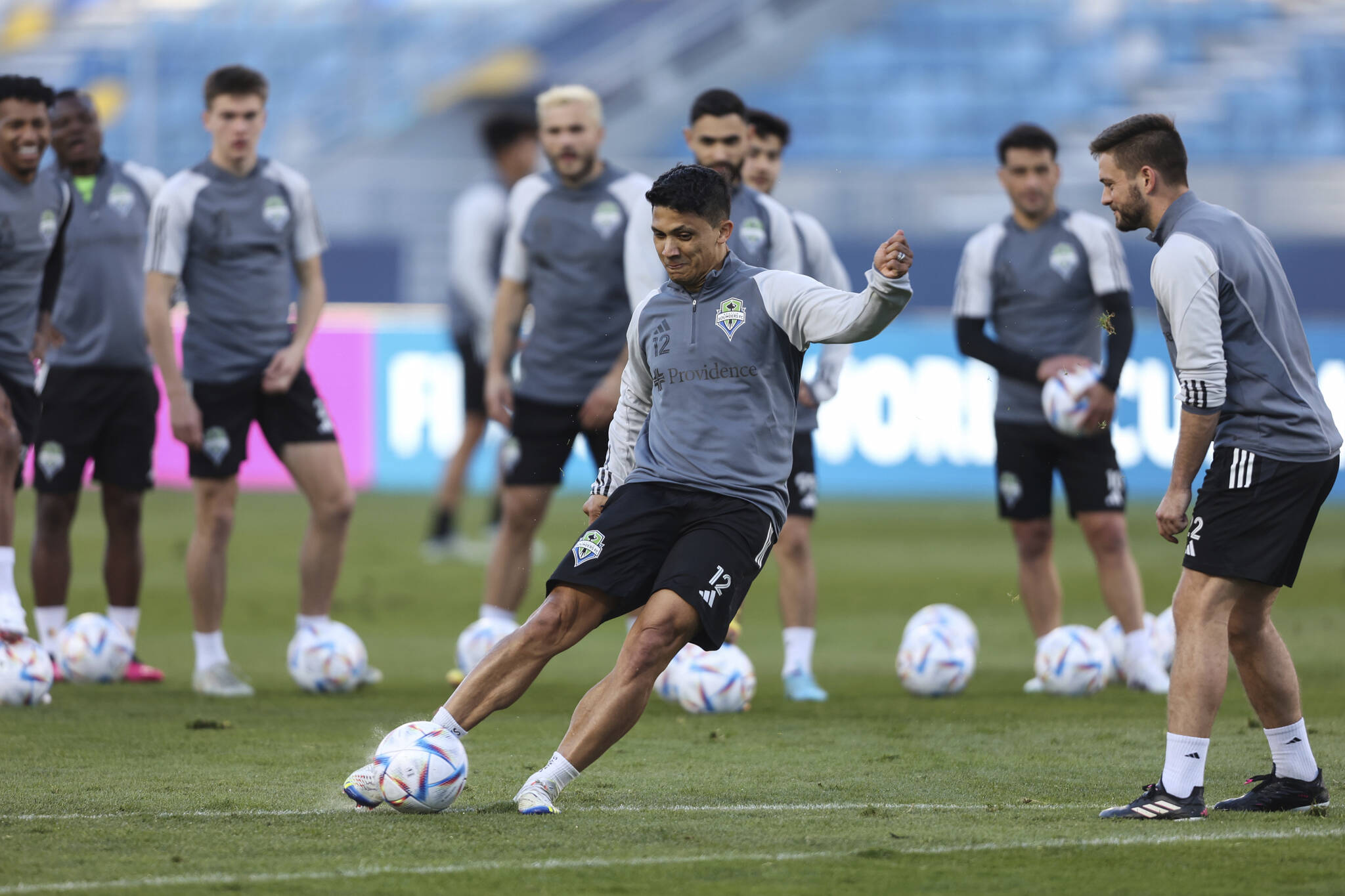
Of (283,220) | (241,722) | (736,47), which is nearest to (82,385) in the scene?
(283,220)

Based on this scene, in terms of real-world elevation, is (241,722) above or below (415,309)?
below

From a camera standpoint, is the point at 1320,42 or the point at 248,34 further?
Answer: the point at 248,34

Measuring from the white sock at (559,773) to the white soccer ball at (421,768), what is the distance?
0.76ft

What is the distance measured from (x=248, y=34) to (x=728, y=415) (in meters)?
24.8

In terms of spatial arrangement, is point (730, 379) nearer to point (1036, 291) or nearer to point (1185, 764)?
point (1185, 764)

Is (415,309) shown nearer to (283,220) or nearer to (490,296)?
(490,296)

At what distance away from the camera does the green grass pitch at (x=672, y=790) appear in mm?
4184

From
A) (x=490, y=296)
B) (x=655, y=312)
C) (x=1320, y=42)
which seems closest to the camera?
(x=655, y=312)

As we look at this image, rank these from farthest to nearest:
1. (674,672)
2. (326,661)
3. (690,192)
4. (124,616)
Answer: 1. (124,616)
2. (326,661)
3. (674,672)
4. (690,192)

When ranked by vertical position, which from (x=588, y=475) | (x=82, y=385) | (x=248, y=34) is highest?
(x=248, y=34)

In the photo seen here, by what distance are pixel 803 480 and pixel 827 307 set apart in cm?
295

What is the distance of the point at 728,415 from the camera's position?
17.1ft

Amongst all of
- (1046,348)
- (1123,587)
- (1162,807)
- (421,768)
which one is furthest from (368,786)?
(1046,348)

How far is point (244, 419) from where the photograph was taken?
7.93 m
